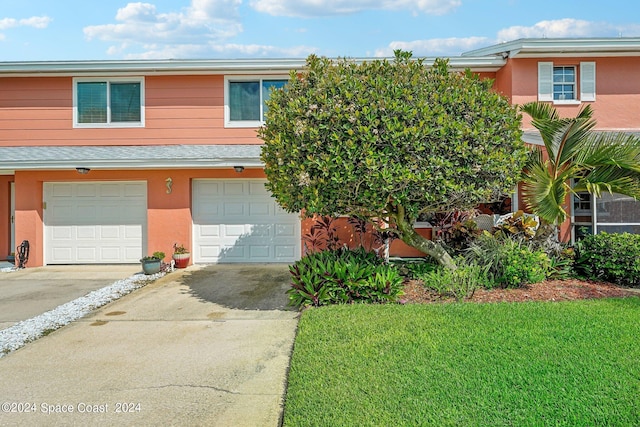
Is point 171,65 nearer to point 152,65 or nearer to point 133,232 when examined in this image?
point 152,65

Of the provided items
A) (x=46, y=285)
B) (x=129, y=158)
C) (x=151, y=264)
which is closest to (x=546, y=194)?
(x=151, y=264)

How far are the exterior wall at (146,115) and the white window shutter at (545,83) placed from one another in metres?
7.77

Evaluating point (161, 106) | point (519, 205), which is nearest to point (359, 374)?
point (519, 205)

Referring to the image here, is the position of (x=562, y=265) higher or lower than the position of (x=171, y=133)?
lower

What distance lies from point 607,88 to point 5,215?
56.9 ft

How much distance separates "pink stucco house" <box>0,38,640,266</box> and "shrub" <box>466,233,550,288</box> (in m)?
3.18

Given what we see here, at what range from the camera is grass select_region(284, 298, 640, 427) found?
2924 mm

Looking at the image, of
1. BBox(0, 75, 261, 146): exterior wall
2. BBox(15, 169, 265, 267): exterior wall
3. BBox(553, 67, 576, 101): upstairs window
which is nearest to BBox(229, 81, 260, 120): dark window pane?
BBox(0, 75, 261, 146): exterior wall

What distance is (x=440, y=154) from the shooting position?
5363 millimetres

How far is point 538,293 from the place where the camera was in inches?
249

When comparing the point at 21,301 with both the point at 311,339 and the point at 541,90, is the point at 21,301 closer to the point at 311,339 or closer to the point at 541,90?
the point at 311,339

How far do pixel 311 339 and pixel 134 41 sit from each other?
1402 cm


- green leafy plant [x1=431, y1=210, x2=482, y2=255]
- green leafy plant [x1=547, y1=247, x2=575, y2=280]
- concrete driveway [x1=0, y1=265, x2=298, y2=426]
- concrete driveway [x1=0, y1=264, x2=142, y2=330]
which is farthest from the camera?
green leafy plant [x1=431, y1=210, x2=482, y2=255]

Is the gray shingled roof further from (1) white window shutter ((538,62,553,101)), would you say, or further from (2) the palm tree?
(1) white window shutter ((538,62,553,101))
